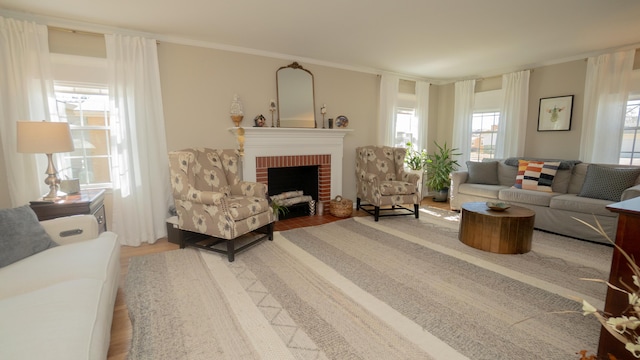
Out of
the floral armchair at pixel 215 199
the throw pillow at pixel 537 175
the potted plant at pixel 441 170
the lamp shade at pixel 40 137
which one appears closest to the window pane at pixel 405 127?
the potted plant at pixel 441 170

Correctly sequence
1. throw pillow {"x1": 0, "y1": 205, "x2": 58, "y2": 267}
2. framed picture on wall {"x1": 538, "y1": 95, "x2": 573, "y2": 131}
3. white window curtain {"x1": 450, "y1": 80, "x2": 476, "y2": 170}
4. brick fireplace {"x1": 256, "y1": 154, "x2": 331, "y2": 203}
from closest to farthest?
throw pillow {"x1": 0, "y1": 205, "x2": 58, "y2": 267}
brick fireplace {"x1": 256, "y1": 154, "x2": 331, "y2": 203}
framed picture on wall {"x1": 538, "y1": 95, "x2": 573, "y2": 131}
white window curtain {"x1": 450, "y1": 80, "x2": 476, "y2": 170}

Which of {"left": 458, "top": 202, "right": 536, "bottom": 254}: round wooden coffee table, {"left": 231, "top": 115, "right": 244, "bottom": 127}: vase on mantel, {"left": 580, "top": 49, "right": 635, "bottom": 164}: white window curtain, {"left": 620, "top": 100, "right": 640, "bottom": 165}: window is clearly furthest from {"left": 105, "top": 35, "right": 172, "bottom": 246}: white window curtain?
{"left": 620, "top": 100, "right": 640, "bottom": 165}: window

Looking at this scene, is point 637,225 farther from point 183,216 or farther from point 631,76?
point 631,76

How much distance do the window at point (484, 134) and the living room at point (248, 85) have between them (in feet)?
1.65

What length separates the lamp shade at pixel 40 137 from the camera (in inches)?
94.0

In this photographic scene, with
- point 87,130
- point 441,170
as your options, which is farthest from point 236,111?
point 441,170

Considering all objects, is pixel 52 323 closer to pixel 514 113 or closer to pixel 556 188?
pixel 556 188

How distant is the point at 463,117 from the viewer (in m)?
5.49

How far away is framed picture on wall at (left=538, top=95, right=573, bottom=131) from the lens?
4.31m

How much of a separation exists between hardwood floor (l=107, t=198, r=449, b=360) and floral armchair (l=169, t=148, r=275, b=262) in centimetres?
41

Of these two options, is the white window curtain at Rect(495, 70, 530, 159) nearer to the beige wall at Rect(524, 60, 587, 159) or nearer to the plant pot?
the beige wall at Rect(524, 60, 587, 159)

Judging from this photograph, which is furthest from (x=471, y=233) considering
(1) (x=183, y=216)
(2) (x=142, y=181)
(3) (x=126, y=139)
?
(3) (x=126, y=139)

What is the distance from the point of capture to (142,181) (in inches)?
133

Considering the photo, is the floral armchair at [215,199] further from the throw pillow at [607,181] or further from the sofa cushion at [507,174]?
the throw pillow at [607,181]
